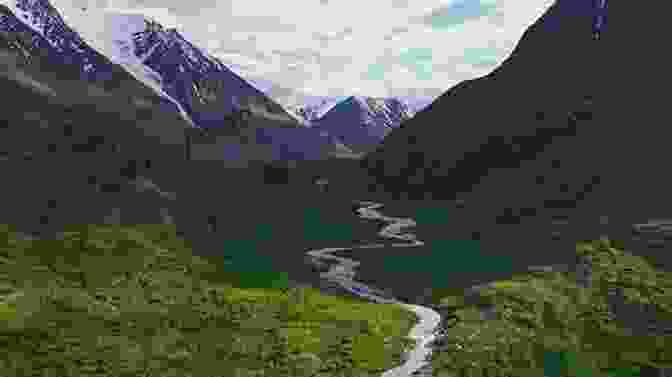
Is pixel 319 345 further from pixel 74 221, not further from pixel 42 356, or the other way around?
pixel 74 221

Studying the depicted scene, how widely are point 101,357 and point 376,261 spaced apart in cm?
9413

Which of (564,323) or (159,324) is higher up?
(159,324)

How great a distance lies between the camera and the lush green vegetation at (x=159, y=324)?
162 feet

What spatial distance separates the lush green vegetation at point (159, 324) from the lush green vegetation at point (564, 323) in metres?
6.32

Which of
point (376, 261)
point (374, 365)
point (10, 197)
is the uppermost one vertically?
point (10, 197)

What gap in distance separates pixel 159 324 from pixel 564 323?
42668 millimetres

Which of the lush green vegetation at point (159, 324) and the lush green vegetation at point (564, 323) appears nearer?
the lush green vegetation at point (159, 324)

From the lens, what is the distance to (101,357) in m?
48.9

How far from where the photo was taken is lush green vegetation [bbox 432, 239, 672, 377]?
5784cm

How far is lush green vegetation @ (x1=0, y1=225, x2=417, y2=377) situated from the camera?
162ft

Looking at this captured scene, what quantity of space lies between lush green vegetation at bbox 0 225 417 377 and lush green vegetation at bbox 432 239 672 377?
6324 millimetres

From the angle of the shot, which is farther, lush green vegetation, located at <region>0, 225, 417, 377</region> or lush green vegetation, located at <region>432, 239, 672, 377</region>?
lush green vegetation, located at <region>432, 239, 672, 377</region>

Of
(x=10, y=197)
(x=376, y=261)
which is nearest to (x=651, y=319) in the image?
(x=376, y=261)

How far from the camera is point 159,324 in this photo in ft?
193
